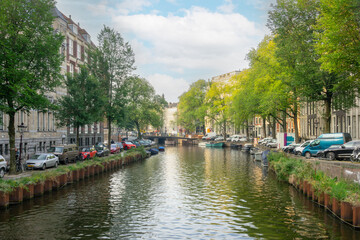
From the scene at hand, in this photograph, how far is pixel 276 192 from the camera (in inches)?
1112

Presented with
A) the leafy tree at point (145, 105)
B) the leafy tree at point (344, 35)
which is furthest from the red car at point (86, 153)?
the leafy tree at point (145, 105)

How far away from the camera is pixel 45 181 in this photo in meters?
26.6

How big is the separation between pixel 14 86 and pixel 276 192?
20760 millimetres

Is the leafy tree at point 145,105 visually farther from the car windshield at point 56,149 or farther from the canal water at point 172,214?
the canal water at point 172,214

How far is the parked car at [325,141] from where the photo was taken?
3950 cm

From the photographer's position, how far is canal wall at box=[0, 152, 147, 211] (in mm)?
21875

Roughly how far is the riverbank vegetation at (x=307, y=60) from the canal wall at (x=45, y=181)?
74.0ft

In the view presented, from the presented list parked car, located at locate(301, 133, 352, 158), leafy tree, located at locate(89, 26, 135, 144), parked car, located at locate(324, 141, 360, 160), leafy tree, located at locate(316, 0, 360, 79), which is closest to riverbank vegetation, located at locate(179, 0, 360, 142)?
leafy tree, located at locate(316, 0, 360, 79)

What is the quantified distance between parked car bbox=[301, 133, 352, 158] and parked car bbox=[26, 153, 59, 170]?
26918 millimetres

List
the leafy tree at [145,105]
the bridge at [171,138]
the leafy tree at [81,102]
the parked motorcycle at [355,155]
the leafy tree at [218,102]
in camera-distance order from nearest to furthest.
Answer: the parked motorcycle at [355,155]
the leafy tree at [81,102]
the leafy tree at [145,105]
the leafy tree at [218,102]
the bridge at [171,138]

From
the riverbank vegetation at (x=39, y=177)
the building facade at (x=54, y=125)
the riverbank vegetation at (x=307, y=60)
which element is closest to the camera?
the riverbank vegetation at (x=39, y=177)

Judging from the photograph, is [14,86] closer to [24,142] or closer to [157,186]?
[157,186]

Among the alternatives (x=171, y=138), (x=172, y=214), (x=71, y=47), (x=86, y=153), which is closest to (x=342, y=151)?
(x=172, y=214)

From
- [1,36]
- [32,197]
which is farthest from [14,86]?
[32,197]
